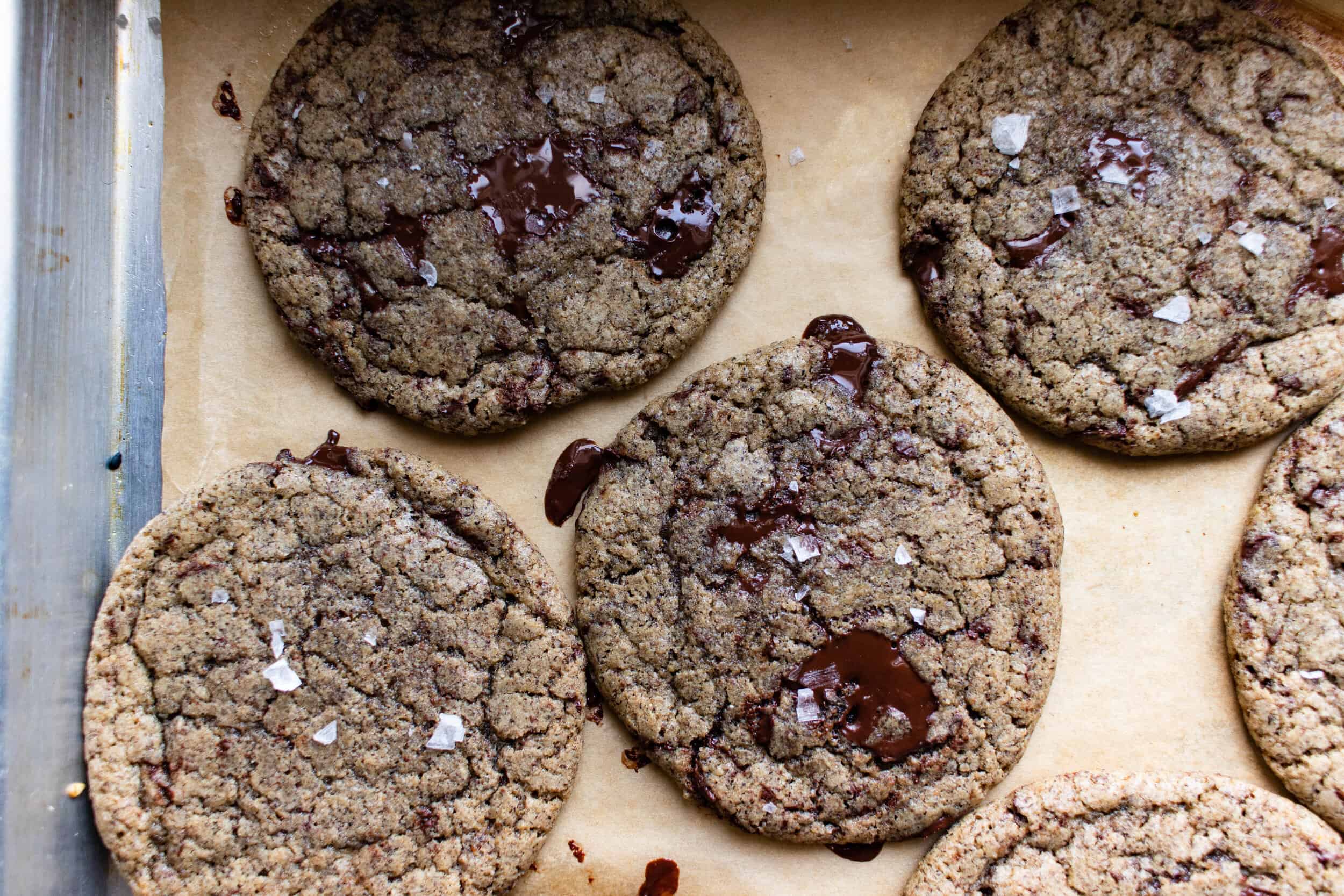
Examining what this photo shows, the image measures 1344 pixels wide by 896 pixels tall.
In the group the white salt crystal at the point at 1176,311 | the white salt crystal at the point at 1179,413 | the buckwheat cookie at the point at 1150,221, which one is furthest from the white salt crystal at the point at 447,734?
the white salt crystal at the point at 1176,311

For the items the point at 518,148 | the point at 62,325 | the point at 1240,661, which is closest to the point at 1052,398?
the point at 1240,661

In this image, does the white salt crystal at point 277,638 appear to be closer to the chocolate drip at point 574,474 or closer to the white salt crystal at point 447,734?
the white salt crystal at point 447,734

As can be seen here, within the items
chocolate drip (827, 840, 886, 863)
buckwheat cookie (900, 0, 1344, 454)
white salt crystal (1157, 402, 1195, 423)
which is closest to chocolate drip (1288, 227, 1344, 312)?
buckwheat cookie (900, 0, 1344, 454)

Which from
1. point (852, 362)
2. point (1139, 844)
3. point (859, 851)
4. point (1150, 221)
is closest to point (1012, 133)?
point (1150, 221)

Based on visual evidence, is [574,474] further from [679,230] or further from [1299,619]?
[1299,619]

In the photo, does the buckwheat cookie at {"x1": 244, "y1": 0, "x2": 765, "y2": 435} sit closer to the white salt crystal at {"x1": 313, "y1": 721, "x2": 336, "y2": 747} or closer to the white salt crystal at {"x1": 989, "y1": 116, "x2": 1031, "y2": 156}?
the white salt crystal at {"x1": 989, "y1": 116, "x2": 1031, "y2": 156}

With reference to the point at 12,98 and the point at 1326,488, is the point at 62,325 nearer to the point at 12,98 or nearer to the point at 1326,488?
the point at 12,98
